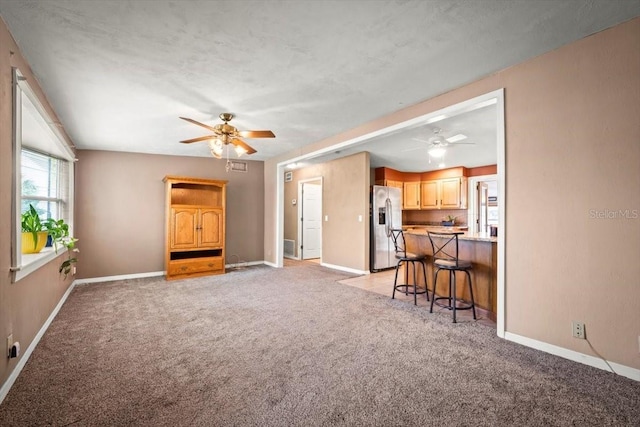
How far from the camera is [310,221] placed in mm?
7672

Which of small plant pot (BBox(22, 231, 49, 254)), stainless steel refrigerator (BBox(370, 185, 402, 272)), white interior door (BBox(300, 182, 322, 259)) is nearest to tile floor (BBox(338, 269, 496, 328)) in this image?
stainless steel refrigerator (BBox(370, 185, 402, 272))

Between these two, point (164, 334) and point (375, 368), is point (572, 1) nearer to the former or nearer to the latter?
point (375, 368)

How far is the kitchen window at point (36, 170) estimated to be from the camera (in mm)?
2150

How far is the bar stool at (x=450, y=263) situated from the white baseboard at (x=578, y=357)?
2.11 feet

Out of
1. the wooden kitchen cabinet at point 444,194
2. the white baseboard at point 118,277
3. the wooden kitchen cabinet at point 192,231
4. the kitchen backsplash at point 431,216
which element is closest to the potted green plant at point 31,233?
the wooden kitchen cabinet at point 192,231

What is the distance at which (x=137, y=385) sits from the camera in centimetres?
195

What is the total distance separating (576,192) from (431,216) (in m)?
5.98

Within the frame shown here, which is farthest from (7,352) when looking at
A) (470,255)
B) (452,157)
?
(452,157)

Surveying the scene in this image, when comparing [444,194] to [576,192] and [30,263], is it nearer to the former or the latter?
[576,192]

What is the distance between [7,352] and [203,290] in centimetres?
254

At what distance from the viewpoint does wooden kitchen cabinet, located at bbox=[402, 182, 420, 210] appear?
792 cm

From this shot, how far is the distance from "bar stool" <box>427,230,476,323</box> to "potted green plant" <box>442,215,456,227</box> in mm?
3875

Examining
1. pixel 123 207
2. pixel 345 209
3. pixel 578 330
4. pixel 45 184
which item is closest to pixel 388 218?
pixel 345 209

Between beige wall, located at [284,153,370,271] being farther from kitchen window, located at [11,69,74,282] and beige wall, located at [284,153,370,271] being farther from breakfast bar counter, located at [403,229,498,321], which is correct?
kitchen window, located at [11,69,74,282]
